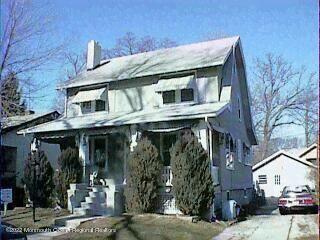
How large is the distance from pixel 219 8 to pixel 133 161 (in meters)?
7.36

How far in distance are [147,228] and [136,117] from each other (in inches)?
225

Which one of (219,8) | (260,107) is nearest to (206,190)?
(219,8)

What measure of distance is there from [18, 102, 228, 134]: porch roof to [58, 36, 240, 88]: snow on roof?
1.67 meters

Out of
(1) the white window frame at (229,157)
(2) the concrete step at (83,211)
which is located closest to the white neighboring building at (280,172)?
(1) the white window frame at (229,157)

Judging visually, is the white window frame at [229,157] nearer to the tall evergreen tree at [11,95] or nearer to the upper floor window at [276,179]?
the tall evergreen tree at [11,95]

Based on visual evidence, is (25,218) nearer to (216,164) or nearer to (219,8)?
(216,164)

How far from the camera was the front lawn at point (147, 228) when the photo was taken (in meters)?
9.97

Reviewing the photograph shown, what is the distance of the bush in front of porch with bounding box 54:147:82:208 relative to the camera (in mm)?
15273

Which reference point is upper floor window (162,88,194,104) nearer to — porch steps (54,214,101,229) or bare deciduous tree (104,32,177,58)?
porch steps (54,214,101,229)

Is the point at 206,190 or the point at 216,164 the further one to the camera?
the point at 216,164

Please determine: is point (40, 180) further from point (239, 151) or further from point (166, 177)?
point (239, 151)

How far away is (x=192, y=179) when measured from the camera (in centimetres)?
1263

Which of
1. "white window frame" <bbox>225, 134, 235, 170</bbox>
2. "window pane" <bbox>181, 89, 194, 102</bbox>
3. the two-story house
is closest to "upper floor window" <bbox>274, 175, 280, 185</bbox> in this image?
the two-story house

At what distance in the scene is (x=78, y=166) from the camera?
15867mm
